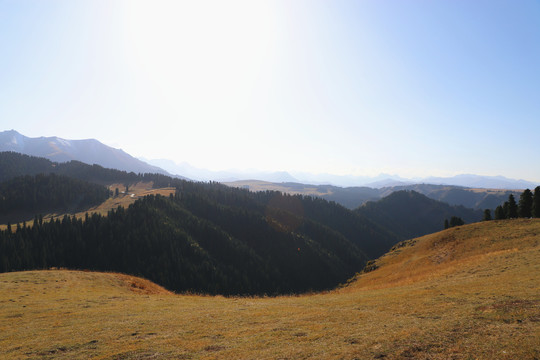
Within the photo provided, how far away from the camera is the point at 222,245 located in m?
132

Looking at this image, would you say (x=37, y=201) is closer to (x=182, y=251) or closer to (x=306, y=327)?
(x=182, y=251)

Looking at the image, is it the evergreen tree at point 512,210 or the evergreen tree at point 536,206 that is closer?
the evergreen tree at point 536,206

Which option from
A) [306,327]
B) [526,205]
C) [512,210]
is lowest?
[306,327]

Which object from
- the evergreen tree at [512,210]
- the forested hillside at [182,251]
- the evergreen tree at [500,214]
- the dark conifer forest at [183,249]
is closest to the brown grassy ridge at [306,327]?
the evergreen tree at [512,210]

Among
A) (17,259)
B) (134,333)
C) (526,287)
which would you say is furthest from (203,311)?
(17,259)

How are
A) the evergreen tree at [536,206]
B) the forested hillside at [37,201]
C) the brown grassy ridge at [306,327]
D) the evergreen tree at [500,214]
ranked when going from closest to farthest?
the brown grassy ridge at [306,327] < the evergreen tree at [536,206] < the evergreen tree at [500,214] < the forested hillside at [37,201]

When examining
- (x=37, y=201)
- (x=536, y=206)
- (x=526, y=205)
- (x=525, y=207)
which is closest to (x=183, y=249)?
(x=536, y=206)

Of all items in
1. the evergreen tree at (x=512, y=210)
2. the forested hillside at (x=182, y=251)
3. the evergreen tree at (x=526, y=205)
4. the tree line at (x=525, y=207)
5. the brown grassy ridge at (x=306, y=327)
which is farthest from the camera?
the forested hillside at (x=182, y=251)

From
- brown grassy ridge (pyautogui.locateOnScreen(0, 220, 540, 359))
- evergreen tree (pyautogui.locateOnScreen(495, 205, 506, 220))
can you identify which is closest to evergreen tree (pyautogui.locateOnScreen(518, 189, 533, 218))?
evergreen tree (pyautogui.locateOnScreen(495, 205, 506, 220))

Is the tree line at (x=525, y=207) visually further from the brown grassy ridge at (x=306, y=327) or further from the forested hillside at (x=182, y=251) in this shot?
the forested hillside at (x=182, y=251)

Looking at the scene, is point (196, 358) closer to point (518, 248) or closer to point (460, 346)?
point (460, 346)

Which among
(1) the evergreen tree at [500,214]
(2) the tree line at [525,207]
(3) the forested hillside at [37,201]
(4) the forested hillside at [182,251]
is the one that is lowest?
(4) the forested hillside at [182,251]

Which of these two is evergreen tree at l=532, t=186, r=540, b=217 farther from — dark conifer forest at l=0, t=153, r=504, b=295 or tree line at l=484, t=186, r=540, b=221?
dark conifer forest at l=0, t=153, r=504, b=295

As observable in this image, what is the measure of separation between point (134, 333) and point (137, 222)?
116 m
